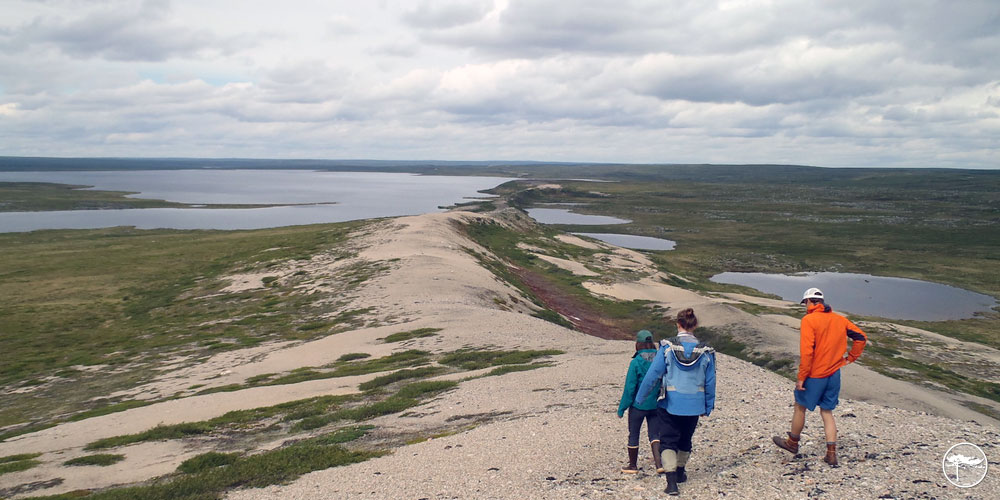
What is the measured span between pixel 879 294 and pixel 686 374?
260ft

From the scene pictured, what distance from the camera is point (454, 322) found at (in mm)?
33594

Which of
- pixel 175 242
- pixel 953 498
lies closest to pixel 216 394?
pixel 953 498

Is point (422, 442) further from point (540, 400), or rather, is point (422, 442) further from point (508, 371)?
point (508, 371)

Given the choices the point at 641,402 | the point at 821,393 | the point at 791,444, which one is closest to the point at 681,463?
the point at 641,402

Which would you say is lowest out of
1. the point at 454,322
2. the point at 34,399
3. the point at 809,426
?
the point at 34,399

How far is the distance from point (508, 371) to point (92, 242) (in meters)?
95.4

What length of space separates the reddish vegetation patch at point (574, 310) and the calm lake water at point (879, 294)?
105 feet

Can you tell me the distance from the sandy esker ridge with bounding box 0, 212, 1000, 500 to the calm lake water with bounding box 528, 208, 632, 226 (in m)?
122

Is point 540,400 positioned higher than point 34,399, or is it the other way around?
point 540,400

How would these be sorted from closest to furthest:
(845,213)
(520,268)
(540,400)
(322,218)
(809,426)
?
(809,426), (540,400), (520,268), (322,218), (845,213)

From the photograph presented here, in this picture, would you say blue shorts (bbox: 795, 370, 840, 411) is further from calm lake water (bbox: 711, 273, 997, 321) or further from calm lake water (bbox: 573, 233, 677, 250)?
calm lake water (bbox: 573, 233, 677, 250)

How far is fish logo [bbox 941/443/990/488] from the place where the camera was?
33.6 ft

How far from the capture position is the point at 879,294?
7444 cm

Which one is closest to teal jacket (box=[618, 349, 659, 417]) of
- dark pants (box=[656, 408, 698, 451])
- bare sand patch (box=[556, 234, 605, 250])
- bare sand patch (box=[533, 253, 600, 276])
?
dark pants (box=[656, 408, 698, 451])
